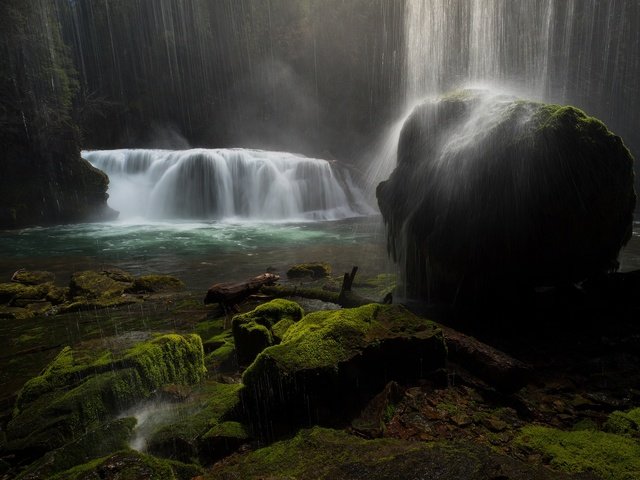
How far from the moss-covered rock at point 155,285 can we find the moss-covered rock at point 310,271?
304 centimetres

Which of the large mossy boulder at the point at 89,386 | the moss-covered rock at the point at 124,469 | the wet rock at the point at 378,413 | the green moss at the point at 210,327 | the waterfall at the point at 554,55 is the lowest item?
the green moss at the point at 210,327

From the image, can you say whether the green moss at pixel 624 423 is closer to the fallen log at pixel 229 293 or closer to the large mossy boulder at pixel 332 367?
the large mossy boulder at pixel 332 367

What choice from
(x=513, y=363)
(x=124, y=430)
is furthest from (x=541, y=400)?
(x=124, y=430)

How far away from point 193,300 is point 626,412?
7041mm

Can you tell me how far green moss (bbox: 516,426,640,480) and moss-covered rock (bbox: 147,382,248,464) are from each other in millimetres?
2236

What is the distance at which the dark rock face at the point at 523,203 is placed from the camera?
195 inches

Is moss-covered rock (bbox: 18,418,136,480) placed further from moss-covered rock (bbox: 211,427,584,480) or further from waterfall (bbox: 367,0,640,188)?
waterfall (bbox: 367,0,640,188)

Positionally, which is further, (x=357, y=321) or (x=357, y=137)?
(x=357, y=137)

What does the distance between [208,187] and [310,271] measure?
19.9 metres

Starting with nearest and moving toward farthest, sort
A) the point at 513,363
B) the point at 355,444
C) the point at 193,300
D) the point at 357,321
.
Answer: the point at 355,444 < the point at 513,363 < the point at 357,321 < the point at 193,300

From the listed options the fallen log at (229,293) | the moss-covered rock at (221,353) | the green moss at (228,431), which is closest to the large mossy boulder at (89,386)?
the moss-covered rock at (221,353)

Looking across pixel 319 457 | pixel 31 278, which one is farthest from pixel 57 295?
pixel 319 457

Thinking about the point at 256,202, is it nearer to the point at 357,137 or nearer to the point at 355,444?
the point at 357,137

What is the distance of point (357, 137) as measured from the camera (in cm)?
4228
